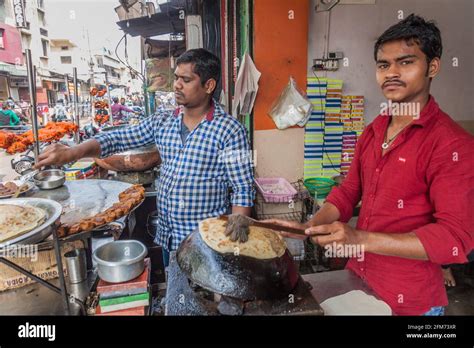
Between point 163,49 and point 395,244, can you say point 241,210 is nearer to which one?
point 395,244

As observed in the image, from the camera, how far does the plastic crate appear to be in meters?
3.72

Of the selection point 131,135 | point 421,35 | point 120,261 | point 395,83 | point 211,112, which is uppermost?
point 421,35

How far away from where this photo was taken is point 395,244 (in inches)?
49.3

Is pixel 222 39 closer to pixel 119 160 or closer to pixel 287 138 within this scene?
pixel 287 138

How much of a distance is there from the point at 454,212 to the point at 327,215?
0.66m

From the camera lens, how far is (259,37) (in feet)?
12.5

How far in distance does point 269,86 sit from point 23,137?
280 centimetres

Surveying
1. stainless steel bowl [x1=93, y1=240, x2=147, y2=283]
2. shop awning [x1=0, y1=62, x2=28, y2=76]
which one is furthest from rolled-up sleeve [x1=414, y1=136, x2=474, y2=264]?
shop awning [x1=0, y1=62, x2=28, y2=76]

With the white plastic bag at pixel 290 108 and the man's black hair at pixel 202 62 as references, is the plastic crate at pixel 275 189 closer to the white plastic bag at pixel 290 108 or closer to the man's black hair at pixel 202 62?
the white plastic bag at pixel 290 108

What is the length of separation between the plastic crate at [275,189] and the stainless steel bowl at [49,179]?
6.79 ft

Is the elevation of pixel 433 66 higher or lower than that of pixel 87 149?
higher

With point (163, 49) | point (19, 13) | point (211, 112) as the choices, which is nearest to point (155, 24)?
point (163, 49)

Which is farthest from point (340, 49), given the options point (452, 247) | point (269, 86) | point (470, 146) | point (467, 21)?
point (452, 247)

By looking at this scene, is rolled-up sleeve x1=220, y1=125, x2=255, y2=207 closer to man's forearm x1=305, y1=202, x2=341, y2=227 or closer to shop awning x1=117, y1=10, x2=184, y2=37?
man's forearm x1=305, y1=202, x2=341, y2=227
